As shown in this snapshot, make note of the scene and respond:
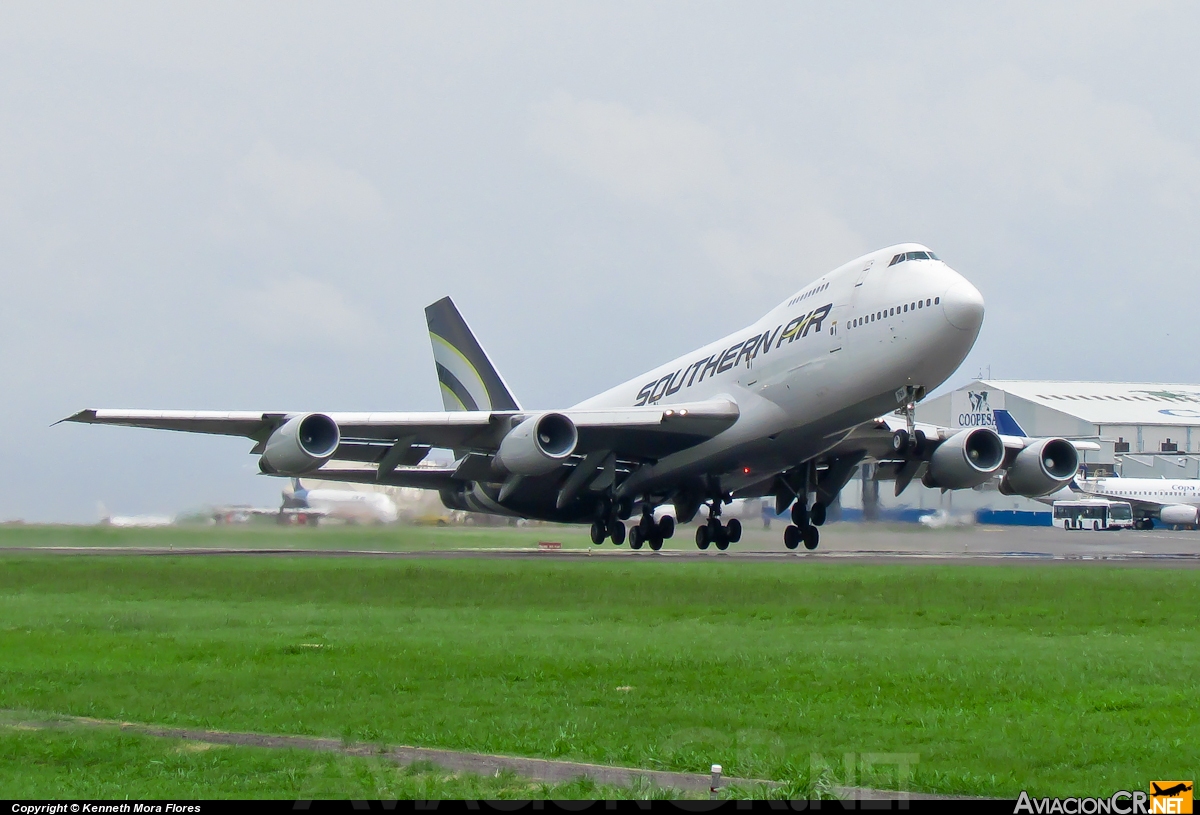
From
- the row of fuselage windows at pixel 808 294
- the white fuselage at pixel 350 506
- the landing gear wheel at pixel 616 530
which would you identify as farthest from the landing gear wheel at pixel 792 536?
the white fuselage at pixel 350 506

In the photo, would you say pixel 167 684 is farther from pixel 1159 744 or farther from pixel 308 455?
pixel 308 455

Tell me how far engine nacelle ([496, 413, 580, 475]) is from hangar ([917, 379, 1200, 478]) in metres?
68.9

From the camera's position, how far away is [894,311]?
27672mm

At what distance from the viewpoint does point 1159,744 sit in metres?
9.32

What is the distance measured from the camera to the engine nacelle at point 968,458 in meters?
33.9

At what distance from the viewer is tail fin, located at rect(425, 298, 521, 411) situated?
4416 centimetres

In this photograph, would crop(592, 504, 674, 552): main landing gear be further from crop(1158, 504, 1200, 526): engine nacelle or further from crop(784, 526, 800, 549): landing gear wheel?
crop(1158, 504, 1200, 526): engine nacelle

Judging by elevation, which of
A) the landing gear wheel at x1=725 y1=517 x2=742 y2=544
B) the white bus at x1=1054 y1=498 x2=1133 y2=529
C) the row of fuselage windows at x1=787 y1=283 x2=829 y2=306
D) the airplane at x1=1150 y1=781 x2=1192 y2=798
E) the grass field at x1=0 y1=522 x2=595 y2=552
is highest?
the row of fuselage windows at x1=787 y1=283 x2=829 y2=306

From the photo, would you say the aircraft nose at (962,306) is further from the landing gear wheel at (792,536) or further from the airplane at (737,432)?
the landing gear wheel at (792,536)

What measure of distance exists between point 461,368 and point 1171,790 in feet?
127

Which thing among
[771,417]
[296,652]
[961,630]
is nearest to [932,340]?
[771,417]

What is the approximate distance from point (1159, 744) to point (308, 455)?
74.3ft

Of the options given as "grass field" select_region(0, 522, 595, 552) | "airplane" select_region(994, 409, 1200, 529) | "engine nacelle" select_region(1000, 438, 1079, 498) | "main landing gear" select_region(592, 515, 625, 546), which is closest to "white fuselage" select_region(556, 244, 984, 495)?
"main landing gear" select_region(592, 515, 625, 546)

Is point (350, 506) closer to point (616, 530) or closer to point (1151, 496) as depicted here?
point (616, 530)
